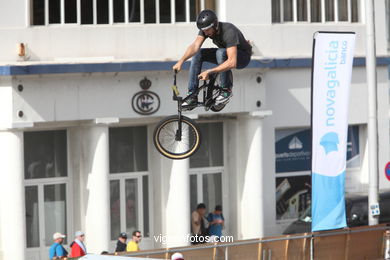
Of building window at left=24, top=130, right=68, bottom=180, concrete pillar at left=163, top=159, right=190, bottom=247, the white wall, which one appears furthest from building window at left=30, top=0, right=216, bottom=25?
concrete pillar at left=163, top=159, right=190, bottom=247

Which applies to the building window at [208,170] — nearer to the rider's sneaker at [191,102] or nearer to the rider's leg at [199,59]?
the rider's sneaker at [191,102]

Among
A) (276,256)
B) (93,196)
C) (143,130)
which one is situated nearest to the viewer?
(276,256)

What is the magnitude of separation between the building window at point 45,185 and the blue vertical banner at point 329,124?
7141 millimetres

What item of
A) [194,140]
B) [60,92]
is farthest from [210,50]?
[60,92]

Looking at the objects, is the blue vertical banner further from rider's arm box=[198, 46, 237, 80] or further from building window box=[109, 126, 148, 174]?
rider's arm box=[198, 46, 237, 80]

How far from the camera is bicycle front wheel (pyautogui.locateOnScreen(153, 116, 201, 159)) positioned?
18.5 meters

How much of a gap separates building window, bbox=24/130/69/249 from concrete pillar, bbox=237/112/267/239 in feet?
16.4

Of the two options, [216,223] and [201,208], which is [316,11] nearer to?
[201,208]

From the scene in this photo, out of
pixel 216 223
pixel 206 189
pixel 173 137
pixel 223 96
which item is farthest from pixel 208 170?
pixel 223 96

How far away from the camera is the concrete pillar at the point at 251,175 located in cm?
3250

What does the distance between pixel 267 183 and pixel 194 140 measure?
15.4 m

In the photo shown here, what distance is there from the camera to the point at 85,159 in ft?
101

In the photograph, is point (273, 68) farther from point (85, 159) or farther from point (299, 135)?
point (85, 159)

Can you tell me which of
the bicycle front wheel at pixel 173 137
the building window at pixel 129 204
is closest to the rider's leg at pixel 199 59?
the bicycle front wheel at pixel 173 137
